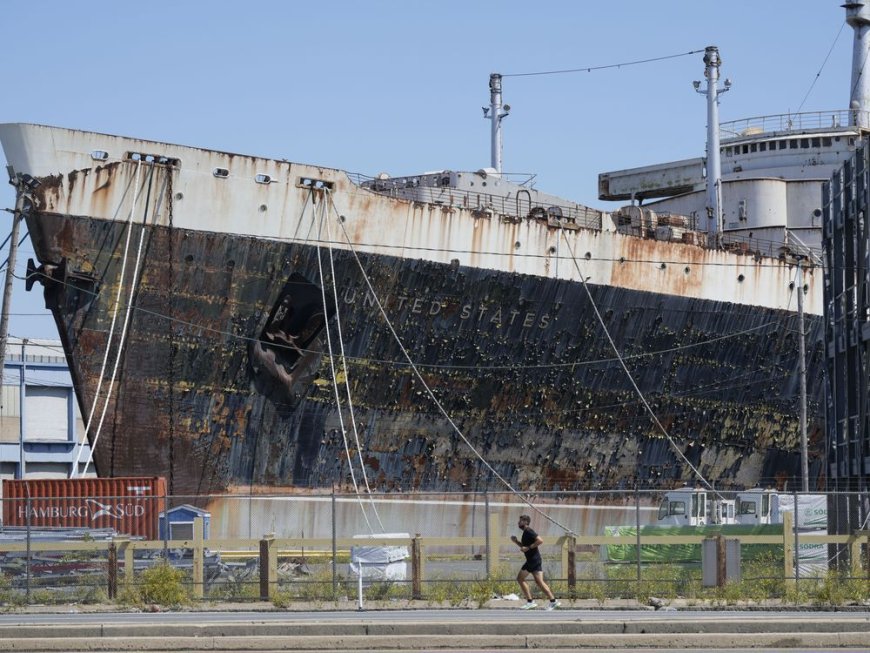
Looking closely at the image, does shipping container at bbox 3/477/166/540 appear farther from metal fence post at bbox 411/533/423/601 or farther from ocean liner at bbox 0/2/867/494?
metal fence post at bbox 411/533/423/601

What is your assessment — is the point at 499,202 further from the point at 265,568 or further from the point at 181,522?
the point at 265,568

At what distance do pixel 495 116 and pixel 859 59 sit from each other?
12.0 metres

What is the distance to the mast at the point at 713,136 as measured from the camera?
37969mm

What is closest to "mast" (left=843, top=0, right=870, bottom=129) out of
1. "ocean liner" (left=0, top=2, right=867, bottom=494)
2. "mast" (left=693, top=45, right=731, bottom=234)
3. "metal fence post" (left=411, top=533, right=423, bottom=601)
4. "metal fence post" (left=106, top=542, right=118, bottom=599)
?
"mast" (left=693, top=45, right=731, bottom=234)

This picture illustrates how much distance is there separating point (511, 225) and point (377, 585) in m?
14.7

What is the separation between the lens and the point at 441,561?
28.3m

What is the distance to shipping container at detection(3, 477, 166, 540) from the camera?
78.5 feet

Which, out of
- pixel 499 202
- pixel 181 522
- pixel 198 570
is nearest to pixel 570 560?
pixel 198 570

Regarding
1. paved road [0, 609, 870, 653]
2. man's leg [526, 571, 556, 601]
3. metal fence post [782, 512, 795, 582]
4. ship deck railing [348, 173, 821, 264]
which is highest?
ship deck railing [348, 173, 821, 264]

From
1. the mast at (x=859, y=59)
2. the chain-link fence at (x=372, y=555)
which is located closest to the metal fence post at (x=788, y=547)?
the chain-link fence at (x=372, y=555)

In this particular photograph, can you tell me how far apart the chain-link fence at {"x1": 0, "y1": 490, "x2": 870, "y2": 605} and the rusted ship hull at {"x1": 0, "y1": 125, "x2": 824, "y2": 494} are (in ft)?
5.39

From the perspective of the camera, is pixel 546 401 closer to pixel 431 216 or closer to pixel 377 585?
pixel 431 216

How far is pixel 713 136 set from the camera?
1519 inches

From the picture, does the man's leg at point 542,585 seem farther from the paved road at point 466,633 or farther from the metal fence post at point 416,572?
the metal fence post at point 416,572
